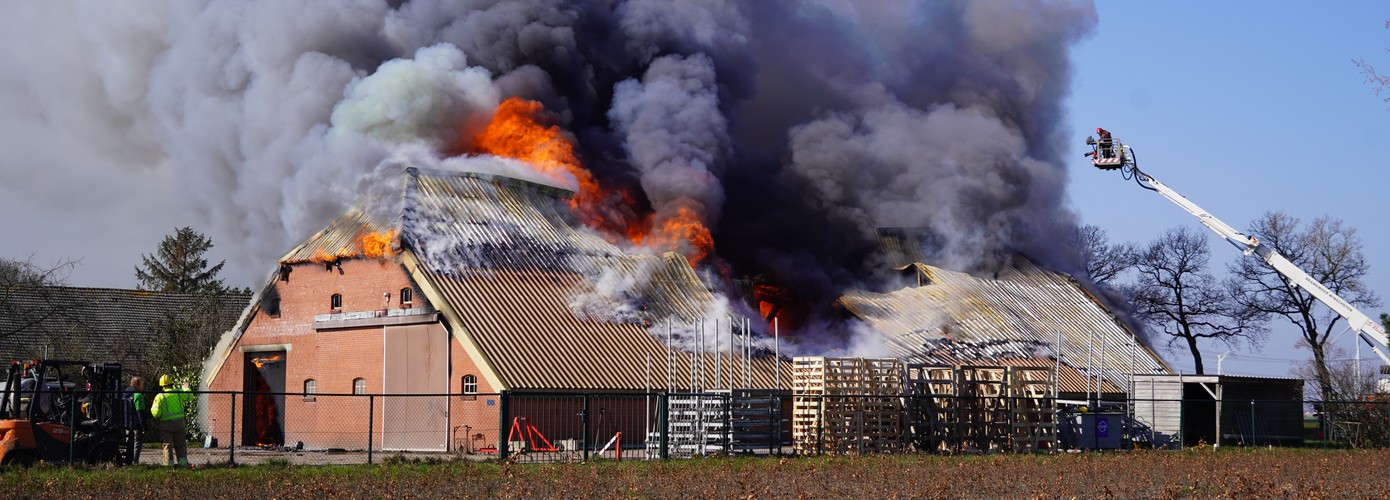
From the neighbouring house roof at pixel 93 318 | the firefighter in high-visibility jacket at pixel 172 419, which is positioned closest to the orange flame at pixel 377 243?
the firefighter in high-visibility jacket at pixel 172 419

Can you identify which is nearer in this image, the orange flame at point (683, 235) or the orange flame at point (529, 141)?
the orange flame at point (529, 141)

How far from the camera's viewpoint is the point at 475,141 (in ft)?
137

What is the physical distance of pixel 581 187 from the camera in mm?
42906

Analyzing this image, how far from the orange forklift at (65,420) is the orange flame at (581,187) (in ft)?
55.7

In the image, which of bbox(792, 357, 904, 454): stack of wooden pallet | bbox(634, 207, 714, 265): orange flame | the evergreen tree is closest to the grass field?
bbox(792, 357, 904, 454): stack of wooden pallet

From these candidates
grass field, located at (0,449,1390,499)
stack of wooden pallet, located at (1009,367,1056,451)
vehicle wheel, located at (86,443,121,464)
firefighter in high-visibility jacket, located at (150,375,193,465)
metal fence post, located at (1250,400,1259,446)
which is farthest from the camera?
metal fence post, located at (1250,400,1259,446)

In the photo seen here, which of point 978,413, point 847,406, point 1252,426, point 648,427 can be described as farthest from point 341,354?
point 1252,426

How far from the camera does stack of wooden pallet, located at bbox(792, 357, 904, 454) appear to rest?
32.4m

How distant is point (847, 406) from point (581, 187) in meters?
13.1

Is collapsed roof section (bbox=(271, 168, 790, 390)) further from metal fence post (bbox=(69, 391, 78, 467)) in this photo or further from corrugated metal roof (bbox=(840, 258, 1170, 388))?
metal fence post (bbox=(69, 391, 78, 467))

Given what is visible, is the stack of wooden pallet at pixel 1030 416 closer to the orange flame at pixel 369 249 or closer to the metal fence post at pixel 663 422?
the metal fence post at pixel 663 422

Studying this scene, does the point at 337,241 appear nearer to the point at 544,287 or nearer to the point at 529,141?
the point at 544,287

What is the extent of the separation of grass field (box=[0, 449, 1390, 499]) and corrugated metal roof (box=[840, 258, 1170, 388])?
45.5ft

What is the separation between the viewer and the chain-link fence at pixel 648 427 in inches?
1221
